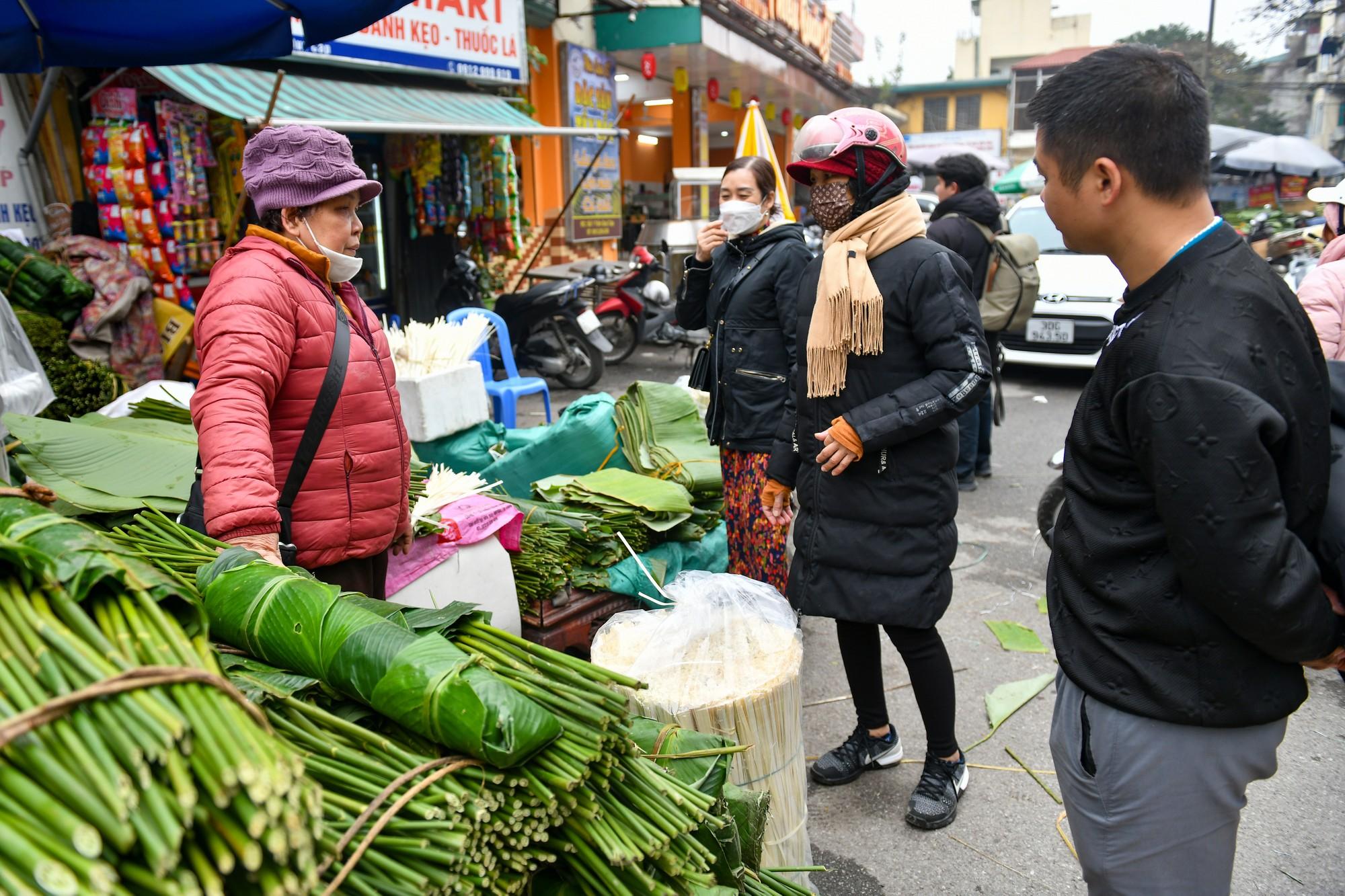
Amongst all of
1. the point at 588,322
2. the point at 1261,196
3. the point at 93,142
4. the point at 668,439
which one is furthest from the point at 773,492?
the point at 1261,196

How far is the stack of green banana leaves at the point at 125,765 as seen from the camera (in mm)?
811

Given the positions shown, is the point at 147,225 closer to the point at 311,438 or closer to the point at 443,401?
the point at 443,401

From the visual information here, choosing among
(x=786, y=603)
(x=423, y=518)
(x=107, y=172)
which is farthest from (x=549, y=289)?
(x=786, y=603)

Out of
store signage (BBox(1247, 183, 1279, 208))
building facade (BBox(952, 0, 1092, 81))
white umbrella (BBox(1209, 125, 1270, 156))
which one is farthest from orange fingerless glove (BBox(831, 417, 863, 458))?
building facade (BBox(952, 0, 1092, 81))

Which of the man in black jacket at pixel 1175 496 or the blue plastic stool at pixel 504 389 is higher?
the man in black jacket at pixel 1175 496

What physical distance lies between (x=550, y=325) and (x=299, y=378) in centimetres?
663

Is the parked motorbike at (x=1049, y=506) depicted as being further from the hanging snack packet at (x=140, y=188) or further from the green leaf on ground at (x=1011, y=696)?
the hanging snack packet at (x=140, y=188)

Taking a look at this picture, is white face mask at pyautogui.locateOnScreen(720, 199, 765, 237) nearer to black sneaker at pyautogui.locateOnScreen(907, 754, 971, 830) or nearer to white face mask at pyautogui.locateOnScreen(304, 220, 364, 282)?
white face mask at pyautogui.locateOnScreen(304, 220, 364, 282)

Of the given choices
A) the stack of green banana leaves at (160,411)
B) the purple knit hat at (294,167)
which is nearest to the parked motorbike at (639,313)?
the stack of green banana leaves at (160,411)

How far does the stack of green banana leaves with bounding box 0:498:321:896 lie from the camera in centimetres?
81

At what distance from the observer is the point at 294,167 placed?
2.15m

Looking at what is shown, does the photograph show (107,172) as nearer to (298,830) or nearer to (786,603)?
(786,603)

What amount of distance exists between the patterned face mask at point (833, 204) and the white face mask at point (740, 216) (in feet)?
2.41

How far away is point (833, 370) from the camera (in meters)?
2.67
